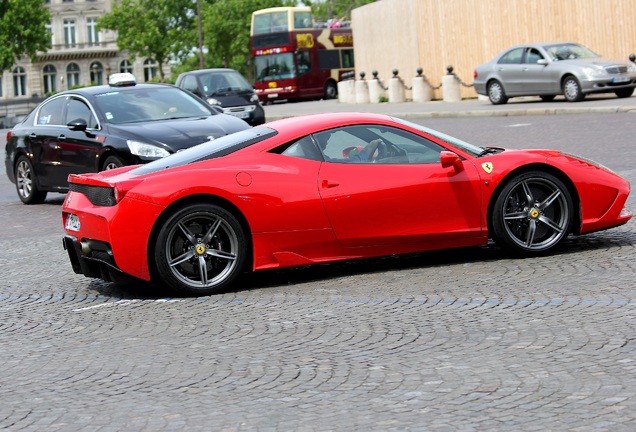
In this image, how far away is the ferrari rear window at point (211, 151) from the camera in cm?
913

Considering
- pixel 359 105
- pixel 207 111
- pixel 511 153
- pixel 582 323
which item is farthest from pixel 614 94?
pixel 582 323

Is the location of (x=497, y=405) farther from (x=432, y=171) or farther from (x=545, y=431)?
(x=432, y=171)

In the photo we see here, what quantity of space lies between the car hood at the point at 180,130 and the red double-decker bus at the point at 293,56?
48124mm

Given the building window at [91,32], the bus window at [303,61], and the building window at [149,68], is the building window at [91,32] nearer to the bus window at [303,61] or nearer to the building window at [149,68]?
the building window at [149,68]

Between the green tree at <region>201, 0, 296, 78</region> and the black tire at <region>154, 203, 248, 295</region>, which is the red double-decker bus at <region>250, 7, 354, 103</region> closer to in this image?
the green tree at <region>201, 0, 296, 78</region>

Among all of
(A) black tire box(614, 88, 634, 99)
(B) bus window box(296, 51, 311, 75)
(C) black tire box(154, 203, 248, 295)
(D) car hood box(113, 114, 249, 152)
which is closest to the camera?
(C) black tire box(154, 203, 248, 295)

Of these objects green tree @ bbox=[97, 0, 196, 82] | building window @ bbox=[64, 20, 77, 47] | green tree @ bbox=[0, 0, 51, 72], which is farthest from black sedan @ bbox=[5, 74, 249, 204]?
building window @ bbox=[64, 20, 77, 47]

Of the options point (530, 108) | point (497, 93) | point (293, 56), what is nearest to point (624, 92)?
point (530, 108)

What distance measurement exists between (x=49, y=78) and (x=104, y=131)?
373 feet

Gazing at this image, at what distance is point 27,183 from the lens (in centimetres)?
1722

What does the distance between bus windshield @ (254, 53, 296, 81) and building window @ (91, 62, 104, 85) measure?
6607 centimetres

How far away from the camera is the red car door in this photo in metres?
9.05

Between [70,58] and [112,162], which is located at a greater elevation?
[70,58]

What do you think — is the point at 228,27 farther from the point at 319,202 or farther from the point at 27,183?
the point at 319,202
